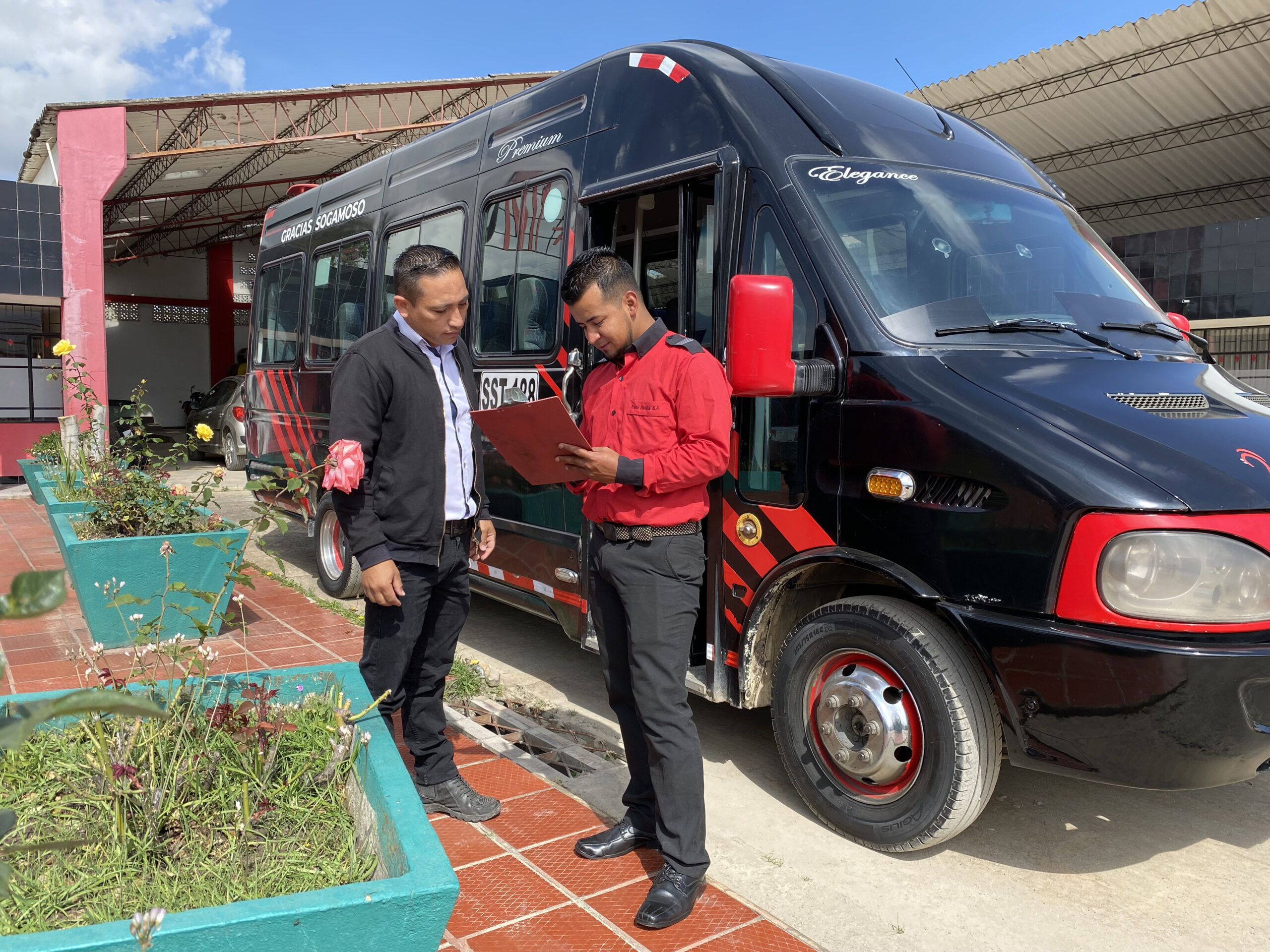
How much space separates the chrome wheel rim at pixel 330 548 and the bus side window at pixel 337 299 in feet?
3.83

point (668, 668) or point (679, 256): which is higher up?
point (679, 256)

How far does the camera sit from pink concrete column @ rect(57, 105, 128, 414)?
41.5 feet

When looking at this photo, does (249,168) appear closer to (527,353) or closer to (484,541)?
(527,353)

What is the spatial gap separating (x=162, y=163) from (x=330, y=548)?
53.2ft

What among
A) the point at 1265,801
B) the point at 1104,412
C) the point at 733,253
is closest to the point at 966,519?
the point at 1104,412

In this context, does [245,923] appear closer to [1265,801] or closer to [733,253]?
[733,253]

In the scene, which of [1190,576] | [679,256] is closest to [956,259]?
[679,256]

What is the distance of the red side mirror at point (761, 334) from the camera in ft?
10.3

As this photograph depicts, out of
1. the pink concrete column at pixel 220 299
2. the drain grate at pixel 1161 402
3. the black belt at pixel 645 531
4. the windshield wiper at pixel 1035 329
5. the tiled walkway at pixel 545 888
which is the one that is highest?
the pink concrete column at pixel 220 299

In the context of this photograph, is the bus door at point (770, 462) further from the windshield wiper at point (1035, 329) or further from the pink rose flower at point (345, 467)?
the pink rose flower at point (345, 467)

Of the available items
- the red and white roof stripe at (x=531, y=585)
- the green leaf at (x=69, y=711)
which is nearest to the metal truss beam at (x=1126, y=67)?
the red and white roof stripe at (x=531, y=585)

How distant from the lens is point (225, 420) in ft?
57.6

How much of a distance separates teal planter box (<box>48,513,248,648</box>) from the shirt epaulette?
10.6 feet

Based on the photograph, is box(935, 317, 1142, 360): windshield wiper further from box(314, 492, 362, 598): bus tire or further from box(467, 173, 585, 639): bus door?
box(314, 492, 362, 598): bus tire
